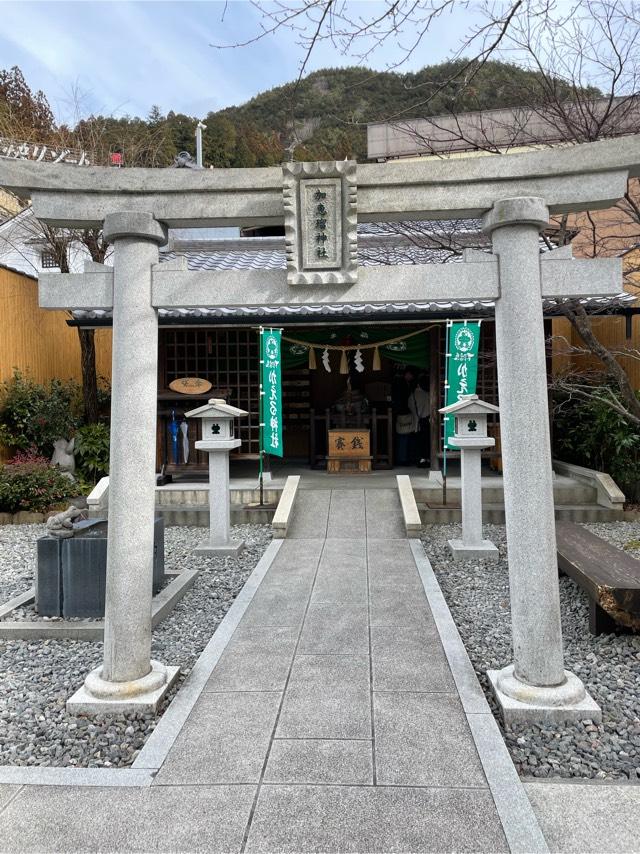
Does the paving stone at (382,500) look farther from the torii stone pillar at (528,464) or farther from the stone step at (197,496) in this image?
the torii stone pillar at (528,464)

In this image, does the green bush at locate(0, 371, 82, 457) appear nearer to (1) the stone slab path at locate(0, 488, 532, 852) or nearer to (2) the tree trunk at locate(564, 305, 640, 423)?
(1) the stone slab path at locate(0, 488, 532, 852)

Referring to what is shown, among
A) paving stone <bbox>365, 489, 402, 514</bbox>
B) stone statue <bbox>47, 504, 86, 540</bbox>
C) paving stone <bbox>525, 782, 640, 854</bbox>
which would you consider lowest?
paving stone <bbox>525, 782, 640, 854</bbox>

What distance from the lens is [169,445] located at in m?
12.2

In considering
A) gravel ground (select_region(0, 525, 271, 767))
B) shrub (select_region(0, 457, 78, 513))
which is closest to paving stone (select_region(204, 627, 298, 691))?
gravel ground (select_region(0, 525, 271, 767))

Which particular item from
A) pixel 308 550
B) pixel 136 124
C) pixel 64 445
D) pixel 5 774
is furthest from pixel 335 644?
pixel 136 124

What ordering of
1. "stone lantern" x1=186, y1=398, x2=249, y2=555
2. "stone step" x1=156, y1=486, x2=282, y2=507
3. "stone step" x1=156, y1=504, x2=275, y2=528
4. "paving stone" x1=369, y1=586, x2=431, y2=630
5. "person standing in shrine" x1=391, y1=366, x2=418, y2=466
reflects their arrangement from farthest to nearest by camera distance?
"person standing in shrine" x1=391, y1=366, x2=418, y2=466
"stone step" x1=156, y1=486, x2=282, y2=507
"stone step" x1=156, y1=504, x2=275, y2=528
"stone lantern" x1=186, y1=398, x2=249, y2=555
"paving stone" x1=369, y1=586, x2=431, y2=630

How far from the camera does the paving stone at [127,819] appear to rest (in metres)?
2.81

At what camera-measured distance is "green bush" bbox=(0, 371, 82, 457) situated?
1216 cm

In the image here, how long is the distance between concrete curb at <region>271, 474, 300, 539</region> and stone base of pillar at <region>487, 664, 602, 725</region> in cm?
524

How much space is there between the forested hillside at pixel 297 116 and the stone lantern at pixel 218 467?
3668 millimetres

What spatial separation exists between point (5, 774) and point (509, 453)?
3.66 meters

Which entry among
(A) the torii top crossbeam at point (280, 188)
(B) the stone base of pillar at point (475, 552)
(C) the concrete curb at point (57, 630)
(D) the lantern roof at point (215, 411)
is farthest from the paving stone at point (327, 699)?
(D) the lantern roof at point (215, 411)

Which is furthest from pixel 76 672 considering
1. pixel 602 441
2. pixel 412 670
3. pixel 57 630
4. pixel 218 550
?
pixel 602 441

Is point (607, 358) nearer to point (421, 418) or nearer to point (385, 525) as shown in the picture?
point (385, 525)
